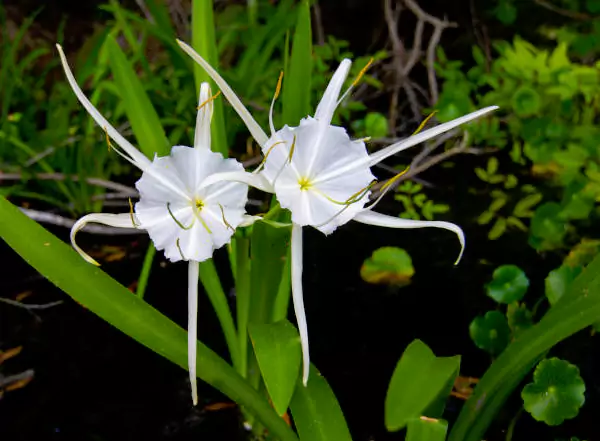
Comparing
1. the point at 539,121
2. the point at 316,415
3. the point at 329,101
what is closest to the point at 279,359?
the point at 316,415

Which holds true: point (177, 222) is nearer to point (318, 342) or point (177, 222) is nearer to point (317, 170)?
point (317, 170)

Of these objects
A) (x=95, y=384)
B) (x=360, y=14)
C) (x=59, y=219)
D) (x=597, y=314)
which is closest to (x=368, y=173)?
(x=597, y=314)

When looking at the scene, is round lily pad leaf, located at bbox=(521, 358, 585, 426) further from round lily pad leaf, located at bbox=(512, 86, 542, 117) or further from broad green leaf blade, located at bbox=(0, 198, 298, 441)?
round lily pad leaf, located at bbox=(512, 86, 542, 117)

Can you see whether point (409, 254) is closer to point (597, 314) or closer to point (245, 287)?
point (245, 287)

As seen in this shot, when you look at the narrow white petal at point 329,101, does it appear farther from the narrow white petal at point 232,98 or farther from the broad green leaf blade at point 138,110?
the broad green leaf blade at point 138,110

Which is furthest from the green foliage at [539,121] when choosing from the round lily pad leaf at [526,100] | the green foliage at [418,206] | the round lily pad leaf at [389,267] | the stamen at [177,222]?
the stamen at [177,222]
